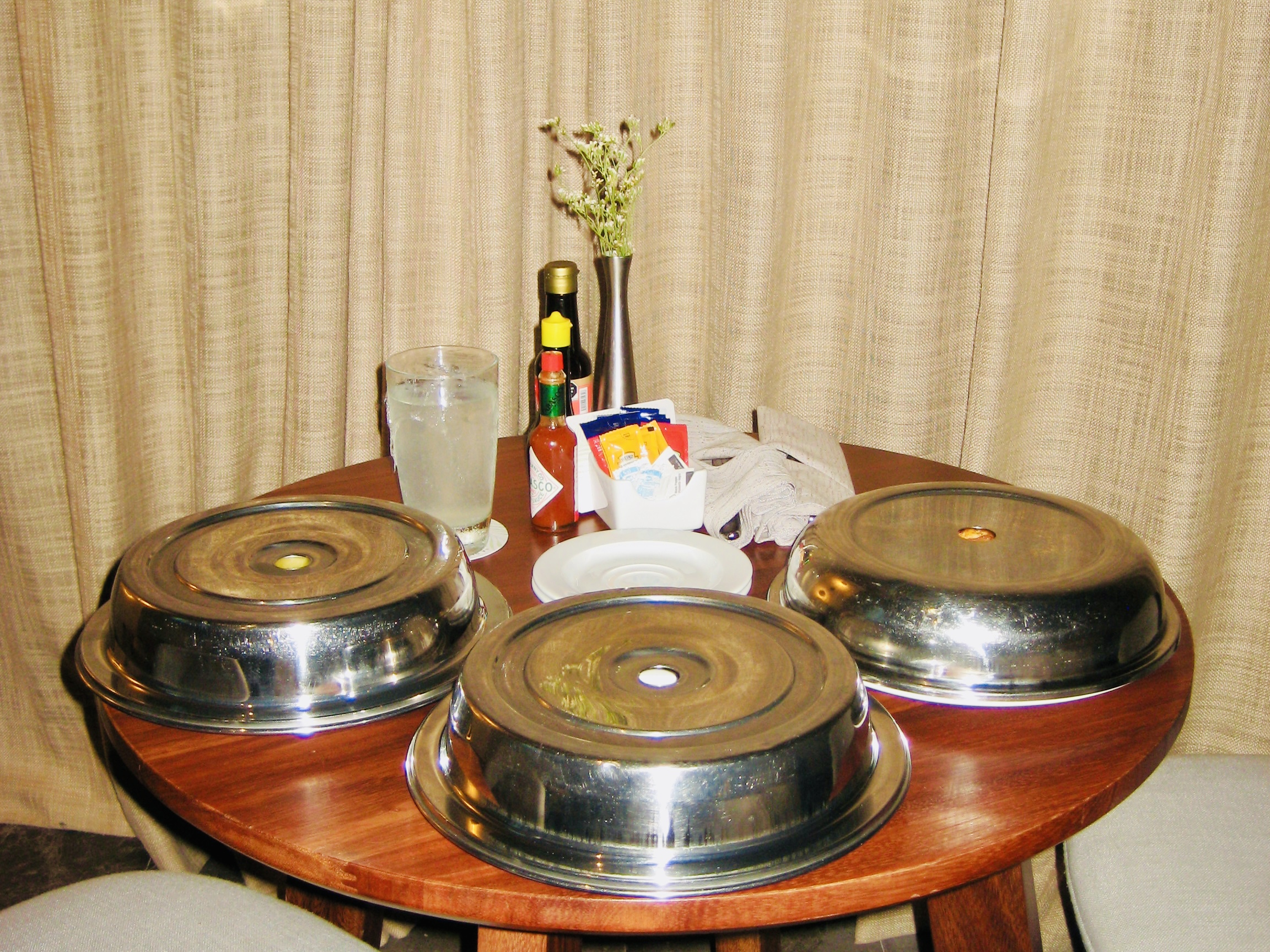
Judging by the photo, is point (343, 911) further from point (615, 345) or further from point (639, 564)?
point (615, 345)

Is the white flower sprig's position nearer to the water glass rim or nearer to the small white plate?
the water glass rim

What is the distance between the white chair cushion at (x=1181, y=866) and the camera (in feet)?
3.39

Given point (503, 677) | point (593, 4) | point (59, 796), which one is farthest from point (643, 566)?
point (59, 796)

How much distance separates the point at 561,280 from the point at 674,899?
0.79 m

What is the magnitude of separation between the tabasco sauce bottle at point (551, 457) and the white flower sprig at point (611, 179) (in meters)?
0.26

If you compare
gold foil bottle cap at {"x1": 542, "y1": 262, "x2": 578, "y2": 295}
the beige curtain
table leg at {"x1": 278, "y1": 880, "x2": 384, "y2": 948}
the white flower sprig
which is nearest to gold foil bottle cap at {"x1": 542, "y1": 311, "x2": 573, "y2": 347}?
gold foil bottle cap at {"x1": 542, "y1": 262, "x2": 578, "y2": 295}

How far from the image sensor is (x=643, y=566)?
3.76 ft

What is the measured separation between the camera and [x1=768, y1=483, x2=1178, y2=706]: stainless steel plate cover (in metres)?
0.91

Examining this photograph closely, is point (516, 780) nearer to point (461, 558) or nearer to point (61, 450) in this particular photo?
point (461, 558)

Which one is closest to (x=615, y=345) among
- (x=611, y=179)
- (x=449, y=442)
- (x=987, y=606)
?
(x=611, y=179)

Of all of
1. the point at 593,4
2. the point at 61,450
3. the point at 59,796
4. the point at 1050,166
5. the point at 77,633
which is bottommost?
the point at 59,796

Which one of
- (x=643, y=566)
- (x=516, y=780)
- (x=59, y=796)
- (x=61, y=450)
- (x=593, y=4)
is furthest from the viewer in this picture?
(x=59, y=796)

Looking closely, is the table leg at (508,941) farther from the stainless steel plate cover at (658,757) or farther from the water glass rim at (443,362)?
the water glass rim at (443,362)

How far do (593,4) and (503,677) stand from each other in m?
1.17
